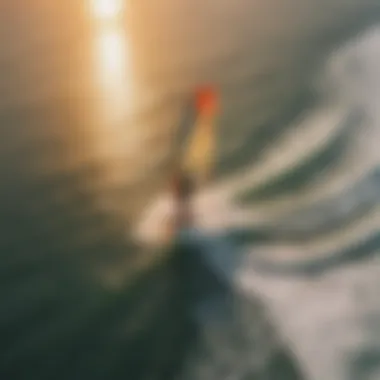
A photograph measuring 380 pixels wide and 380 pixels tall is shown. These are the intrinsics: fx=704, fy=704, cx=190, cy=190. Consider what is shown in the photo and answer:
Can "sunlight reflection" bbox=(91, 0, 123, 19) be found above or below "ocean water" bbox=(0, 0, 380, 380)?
above

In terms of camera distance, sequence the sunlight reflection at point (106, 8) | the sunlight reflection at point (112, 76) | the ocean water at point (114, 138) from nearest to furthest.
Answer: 1. the ocean water at point (114, 138)
2. the sunlight reflection at point (112, 76)
3. the sunlight reflection at point (106, 8)

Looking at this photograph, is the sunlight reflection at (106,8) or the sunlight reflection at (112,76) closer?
the sunlight reflection at (112,76)

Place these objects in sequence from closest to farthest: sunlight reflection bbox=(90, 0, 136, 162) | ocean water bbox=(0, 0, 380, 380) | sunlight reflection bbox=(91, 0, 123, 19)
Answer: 1. ocean water bbox=(0, 0, 380, 380)
2. sunlight reflection bbox=(90, 0, 136, 162)
3. sunlight reflection bbox=(91, 0, 123, 19)

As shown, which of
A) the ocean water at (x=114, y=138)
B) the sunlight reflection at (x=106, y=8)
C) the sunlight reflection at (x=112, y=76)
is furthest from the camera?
the sunlight reflection at (x=106, y=8)

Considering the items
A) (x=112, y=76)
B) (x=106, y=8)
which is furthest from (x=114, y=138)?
(x=106, y=8)

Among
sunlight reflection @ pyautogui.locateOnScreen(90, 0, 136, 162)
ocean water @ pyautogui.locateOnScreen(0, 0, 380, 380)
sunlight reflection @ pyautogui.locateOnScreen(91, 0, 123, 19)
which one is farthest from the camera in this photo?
sunlight reflection @ pyautogui.locateOnScreen(91, 0, 123, 19)

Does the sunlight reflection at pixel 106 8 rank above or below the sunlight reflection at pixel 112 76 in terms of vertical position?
above

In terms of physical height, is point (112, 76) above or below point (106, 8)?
below

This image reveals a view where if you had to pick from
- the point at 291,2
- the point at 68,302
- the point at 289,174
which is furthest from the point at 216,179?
the point at 291,2

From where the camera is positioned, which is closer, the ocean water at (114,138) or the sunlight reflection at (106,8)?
the ocean water at (114,138)

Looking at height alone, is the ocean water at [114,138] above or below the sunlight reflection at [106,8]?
below

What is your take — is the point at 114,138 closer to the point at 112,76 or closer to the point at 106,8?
the point at 112,76
